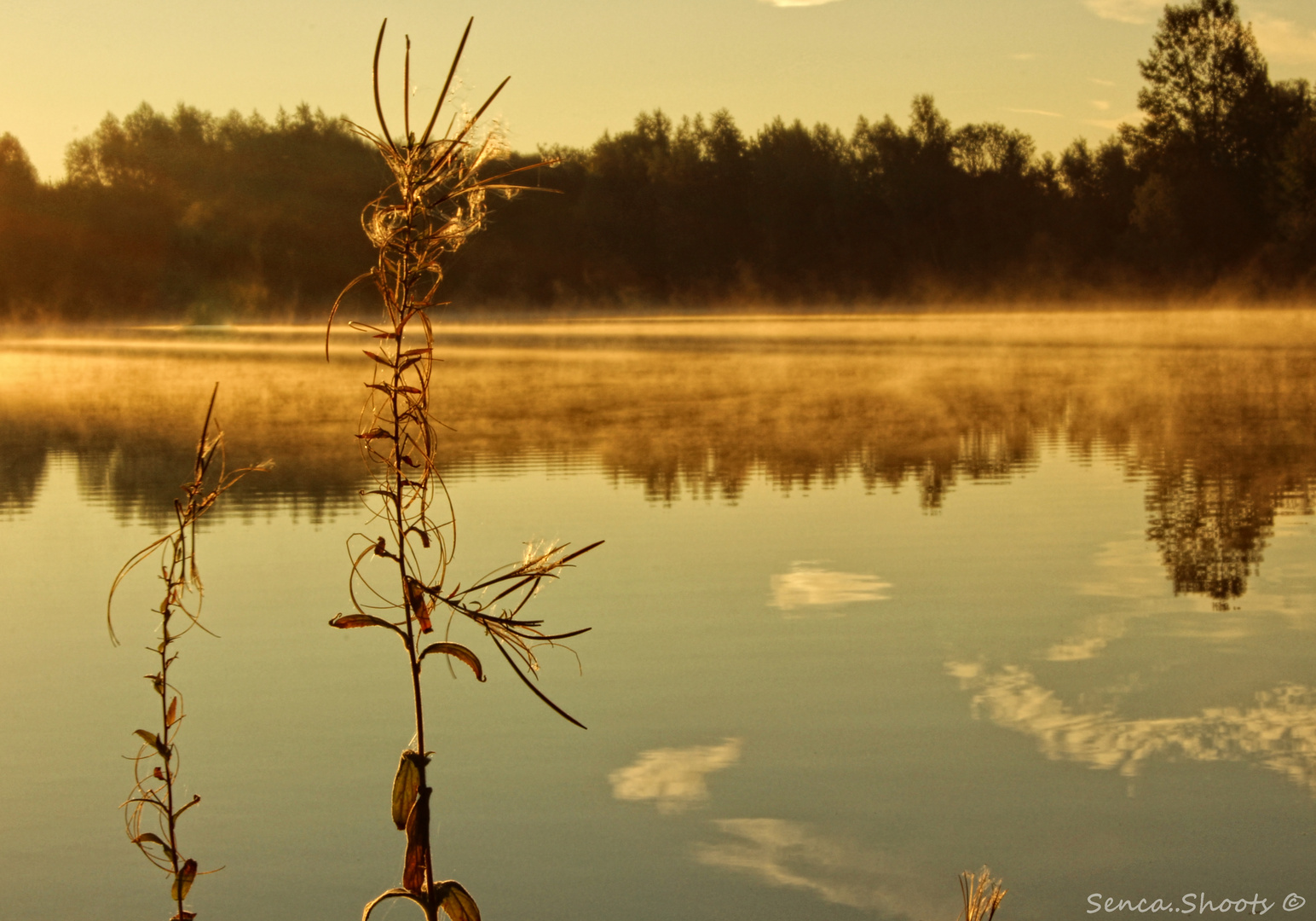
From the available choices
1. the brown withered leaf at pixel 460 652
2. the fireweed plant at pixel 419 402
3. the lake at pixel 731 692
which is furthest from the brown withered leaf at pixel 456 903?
the lake at pixel 731 692

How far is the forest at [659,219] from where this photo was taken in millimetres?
52781

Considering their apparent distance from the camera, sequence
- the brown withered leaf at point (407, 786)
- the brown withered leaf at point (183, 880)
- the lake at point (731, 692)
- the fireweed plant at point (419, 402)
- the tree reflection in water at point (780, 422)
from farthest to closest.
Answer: the tree reflection in water at point (780, 422) → the lake at point (731, 692) → the brown withered leaf at point (183, 880) → the brown withered leaf at point (407, 786) → the fireweed plant at point (419, 402)

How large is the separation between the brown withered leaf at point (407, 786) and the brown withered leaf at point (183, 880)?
0.27 metres

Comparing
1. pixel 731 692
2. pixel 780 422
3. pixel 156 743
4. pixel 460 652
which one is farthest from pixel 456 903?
pixel 780 422

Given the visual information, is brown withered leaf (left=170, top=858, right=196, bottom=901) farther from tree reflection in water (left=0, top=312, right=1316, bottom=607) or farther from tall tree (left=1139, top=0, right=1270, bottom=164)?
tall tree (left=1139, top=0, right=1270, bottom=164)

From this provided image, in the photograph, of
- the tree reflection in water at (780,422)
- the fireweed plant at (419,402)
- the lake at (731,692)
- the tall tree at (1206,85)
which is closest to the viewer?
the fireweed plant at (419,402)

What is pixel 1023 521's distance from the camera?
373 inches

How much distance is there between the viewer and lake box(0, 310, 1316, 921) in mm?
3844

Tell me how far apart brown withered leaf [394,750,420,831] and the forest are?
52.4 metres

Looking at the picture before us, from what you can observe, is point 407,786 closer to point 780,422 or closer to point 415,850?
point 415,850

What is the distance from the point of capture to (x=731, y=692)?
538 centimetres

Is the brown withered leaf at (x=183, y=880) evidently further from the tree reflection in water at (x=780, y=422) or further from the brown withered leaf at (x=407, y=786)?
the tree reflection in water at (x=780, y=422)

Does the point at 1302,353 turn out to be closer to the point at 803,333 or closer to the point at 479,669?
the point at 803,333

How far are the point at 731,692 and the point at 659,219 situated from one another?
55720mm
